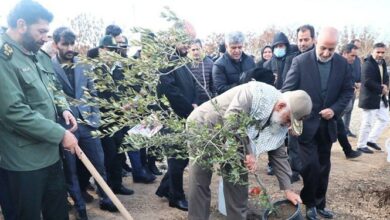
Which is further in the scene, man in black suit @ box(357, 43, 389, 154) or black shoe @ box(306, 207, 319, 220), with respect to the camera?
man in black suit @ box(357, 43, 389, 154)

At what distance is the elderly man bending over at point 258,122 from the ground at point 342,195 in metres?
0.98

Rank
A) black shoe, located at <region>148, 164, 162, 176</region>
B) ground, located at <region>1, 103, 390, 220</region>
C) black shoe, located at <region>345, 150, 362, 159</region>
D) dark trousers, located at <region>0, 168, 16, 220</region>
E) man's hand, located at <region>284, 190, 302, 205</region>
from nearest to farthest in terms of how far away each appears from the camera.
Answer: man's hand, located at <region>284, 190, 302, 205</region>
dark trousers, located at <region>0, 168, 16, 220</region>
ground, located at <region>1, 103, 390, 220</region>
black shoe, located at <region>148, 164, 162, 176</region>
black shoe, located at <region>345, 150, 362, 159</region>

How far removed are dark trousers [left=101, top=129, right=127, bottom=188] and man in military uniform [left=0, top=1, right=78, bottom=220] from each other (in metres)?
1.75

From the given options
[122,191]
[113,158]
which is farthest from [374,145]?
[113,158]

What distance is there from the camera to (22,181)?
8.41 ft

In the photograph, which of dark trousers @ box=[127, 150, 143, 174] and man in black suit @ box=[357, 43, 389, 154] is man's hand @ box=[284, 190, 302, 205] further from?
man in black suit @ box=[357, 43, 389, 154]

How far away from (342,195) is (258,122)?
2797 millimetres

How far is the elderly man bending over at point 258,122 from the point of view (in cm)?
268

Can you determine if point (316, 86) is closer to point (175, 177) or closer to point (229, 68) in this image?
point (229, 68)

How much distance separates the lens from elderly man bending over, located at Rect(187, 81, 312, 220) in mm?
2684

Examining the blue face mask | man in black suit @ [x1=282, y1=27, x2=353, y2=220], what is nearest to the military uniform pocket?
man in black suit @ [x1=282, y1=27, x2=353, y2=220]

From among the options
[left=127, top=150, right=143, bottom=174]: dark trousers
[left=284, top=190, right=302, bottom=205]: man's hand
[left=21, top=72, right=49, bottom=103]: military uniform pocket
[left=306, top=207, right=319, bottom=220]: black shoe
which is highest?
[left=21, top=72, right=49, bottom=103]: military uniform pocket

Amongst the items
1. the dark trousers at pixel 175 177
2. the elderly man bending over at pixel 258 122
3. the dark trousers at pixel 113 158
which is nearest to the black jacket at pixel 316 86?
the elderly man bending over at pixel 258 122

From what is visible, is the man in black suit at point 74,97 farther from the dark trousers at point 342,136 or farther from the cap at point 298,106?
the dark trousers at point 342,136
